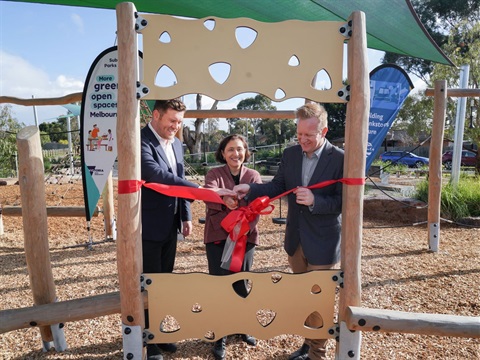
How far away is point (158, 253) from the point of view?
7.73 feet

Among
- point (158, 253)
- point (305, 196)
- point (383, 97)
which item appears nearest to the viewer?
point (305, 196)

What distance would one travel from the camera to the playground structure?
184 cm

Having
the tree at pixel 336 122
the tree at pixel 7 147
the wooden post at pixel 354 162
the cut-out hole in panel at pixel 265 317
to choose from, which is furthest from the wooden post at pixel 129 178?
the tree at pixel 336 122

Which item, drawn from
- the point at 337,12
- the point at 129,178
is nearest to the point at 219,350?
the point at 129,178

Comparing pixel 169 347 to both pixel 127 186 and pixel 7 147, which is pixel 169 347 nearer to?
pixel 127 186

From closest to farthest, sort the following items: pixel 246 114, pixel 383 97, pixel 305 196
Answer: pixel 305 196 → pixel 383 97 → pixel 246 114

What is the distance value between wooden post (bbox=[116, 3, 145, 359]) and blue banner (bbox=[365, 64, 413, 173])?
3215mm

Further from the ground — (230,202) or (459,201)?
(230,202)

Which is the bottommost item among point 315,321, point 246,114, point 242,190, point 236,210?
point 315,321

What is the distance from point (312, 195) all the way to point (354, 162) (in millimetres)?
288

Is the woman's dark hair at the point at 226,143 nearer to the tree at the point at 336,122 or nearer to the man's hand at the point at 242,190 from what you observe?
the man's hand at the point at 242,190

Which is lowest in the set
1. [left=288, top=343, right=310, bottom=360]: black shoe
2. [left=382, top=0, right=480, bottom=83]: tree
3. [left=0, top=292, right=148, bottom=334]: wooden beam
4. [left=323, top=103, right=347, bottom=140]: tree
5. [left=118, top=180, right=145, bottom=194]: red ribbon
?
[left=288, top=343, right=310, bottom=360]: black shoe

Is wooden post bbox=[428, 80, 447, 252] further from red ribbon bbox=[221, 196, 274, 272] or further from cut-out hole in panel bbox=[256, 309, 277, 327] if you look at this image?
red ribbon bbox=[221, 196, 274, 272]

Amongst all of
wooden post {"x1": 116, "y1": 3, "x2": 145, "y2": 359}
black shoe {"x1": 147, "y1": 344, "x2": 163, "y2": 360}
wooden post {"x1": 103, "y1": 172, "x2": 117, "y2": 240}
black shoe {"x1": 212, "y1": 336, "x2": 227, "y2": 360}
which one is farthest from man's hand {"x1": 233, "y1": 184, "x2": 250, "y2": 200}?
wooden post {"x1": 103, "y1": 172, "x2": 117, "y2": 240}
